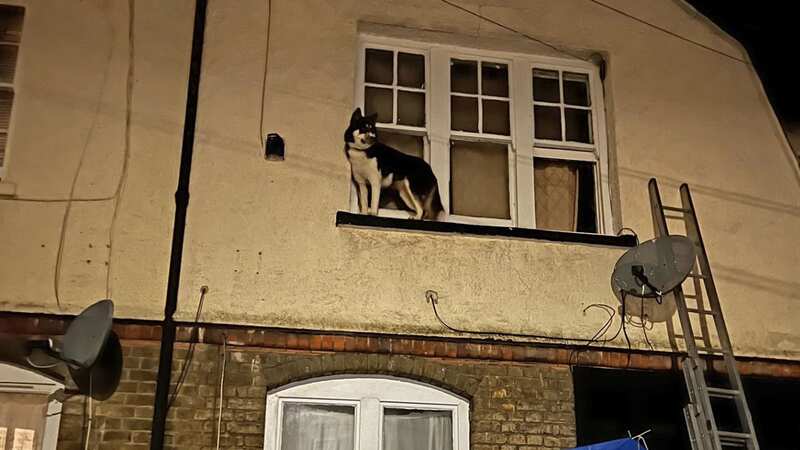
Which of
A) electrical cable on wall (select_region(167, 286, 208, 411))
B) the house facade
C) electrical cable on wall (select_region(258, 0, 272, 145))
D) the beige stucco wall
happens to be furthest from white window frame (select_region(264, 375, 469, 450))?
electrical cable on wall (select_region(258, 0, 272, 145))

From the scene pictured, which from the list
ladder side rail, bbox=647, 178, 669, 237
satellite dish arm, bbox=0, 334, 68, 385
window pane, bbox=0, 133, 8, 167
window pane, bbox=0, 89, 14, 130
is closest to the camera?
satellite dish arm, bbox=0, 334, 68, 385

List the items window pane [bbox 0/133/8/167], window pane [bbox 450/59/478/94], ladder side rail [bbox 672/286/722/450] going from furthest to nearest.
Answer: window pane [bbox 450/59/478/94] → window pane [bbox 0/133/8/167] → ladder side rail [bbox 672/286/722/450]

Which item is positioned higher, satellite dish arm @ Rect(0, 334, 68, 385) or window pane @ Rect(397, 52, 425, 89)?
window pane @ Rect(397, 52, 425, 89)

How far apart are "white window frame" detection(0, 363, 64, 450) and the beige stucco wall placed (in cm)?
46

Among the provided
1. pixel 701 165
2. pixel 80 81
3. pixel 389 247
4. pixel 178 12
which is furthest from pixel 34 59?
pixel 701 165

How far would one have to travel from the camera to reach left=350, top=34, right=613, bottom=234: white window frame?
7.76 m

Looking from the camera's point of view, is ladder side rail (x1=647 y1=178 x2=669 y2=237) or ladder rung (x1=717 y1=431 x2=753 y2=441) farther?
ladder side rail (x1=647 y1=178 x2=669 y2=237)

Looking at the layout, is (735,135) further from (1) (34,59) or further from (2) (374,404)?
(1) (34,59)

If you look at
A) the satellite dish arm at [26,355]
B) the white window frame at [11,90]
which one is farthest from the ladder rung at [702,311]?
the white window frame at [11,90]

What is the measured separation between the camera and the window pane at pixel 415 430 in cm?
675

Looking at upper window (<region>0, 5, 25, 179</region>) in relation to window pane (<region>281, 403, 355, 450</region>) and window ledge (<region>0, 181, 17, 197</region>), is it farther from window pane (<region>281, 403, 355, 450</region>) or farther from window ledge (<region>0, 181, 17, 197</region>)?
window pane (<region>281, 403, 355, 450</region>)

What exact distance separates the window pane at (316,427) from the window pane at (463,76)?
2.86 metres

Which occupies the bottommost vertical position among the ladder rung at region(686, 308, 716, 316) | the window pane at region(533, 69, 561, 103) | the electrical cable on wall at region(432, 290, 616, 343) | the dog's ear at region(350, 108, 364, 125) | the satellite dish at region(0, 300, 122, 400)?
the satellite dish at region(0, 300, 122, 400)

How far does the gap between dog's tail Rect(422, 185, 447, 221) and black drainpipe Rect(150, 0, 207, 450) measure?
5.79ft
